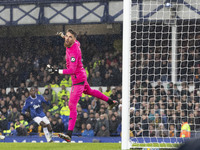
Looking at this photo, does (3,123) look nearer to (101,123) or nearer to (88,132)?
(88,132)

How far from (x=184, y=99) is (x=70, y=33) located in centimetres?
594

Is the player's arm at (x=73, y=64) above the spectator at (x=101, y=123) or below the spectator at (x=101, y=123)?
above

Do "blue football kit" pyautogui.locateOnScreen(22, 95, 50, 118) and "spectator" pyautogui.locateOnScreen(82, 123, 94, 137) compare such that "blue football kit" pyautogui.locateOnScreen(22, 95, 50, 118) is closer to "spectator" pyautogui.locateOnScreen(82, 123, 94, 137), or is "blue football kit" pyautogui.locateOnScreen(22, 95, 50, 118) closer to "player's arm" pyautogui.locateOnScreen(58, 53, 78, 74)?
"spectator" pyautogui.locateOnScreen(82, 123, 94, 137)

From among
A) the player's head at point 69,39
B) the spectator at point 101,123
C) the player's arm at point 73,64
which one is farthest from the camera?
the spectator at point 101,123

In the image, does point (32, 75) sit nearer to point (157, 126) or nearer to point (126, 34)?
point (157, 126)

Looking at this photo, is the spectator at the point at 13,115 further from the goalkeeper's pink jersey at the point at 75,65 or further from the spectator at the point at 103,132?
the goalkeeper's pink jersey at the point at 75,65

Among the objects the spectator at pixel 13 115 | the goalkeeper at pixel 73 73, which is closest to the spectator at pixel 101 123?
the spectator at pixel 13 115

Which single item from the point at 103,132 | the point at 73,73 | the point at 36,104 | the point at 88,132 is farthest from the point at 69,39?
the point at 88,132

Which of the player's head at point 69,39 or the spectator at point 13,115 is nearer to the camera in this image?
the player's head at point 69,39

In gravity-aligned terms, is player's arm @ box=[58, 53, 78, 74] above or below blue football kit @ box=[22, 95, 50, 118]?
above

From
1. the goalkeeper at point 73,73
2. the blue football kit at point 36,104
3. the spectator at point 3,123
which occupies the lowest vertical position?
the spectator at point 3,123

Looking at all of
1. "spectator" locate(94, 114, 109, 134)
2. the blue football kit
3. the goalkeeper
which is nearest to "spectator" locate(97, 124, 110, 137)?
"spectator" locate(94, 114, 109, 134)

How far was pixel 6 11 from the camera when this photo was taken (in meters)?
17.1

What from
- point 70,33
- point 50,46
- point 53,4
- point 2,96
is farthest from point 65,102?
point 70,33
